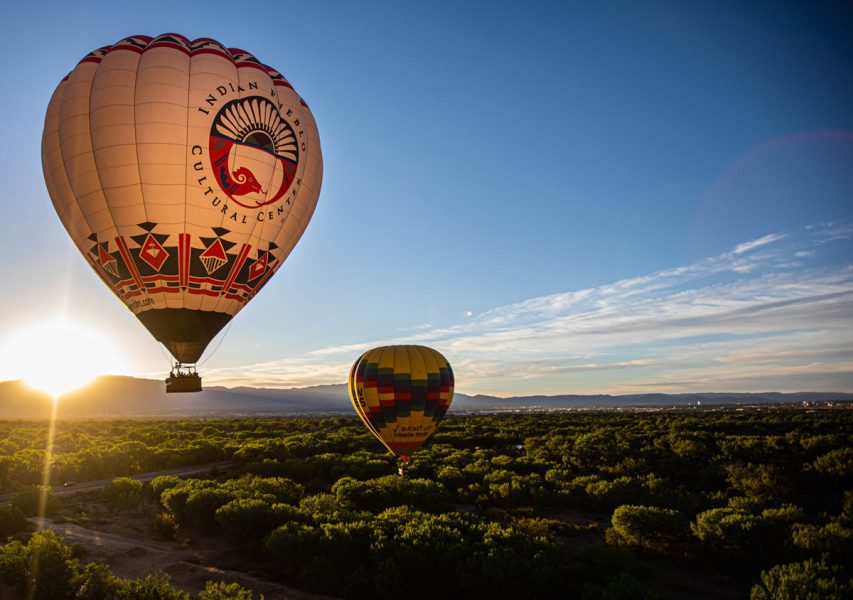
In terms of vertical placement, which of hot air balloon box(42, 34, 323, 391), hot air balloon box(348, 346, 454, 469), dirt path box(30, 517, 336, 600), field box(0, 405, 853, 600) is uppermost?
hot air balloon box(42, 34, 323, 391)

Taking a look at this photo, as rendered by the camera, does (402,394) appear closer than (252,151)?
No

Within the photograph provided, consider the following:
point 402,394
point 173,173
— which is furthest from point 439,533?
point 173,173

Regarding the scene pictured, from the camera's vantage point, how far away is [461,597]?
38.1 feet

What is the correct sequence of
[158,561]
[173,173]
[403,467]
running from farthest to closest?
[403,467] < [173,173] < [158,561]

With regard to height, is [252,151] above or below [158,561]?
above

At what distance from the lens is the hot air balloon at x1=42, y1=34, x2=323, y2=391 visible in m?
18.5

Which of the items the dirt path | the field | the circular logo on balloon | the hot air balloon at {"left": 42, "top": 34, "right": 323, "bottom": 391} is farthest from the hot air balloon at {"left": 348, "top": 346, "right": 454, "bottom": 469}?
the dirt path

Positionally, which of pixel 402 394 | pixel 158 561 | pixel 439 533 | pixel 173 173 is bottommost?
pixel 158 561

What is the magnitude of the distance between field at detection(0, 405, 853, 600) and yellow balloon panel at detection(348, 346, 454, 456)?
2165 millimetres

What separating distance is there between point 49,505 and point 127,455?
13.5m

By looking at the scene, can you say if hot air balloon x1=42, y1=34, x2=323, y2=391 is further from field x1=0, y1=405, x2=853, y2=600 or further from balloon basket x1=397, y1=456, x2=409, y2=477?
balloon basket x1=397, y1=456, x2=409, y2=477

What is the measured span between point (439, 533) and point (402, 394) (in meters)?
9.57

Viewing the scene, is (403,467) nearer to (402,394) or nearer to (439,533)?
(402,394)

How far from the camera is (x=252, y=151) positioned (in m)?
19.5
